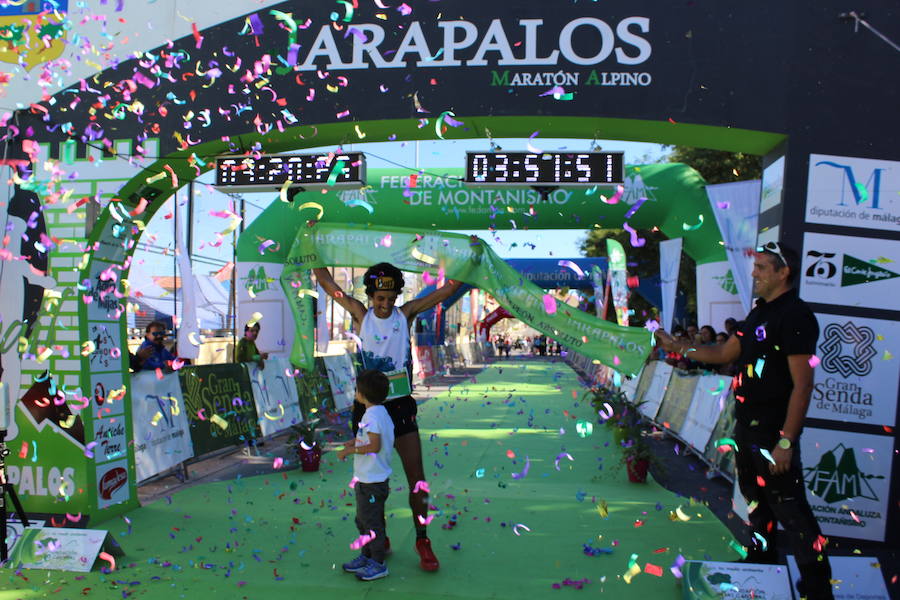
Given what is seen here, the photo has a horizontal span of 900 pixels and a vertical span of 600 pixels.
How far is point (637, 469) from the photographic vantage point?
7672mm

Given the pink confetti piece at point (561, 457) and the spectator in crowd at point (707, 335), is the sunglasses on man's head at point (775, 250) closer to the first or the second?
the pink confetti piece at point (561, 457)

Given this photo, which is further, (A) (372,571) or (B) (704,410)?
(B) (704,410)

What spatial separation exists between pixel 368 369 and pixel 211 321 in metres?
19.2

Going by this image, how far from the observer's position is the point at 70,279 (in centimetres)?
576

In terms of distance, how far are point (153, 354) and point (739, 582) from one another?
628 cm

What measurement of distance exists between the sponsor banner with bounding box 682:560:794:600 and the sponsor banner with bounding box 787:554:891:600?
0.55ft

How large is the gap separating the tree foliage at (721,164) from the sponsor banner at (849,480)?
15268 mm

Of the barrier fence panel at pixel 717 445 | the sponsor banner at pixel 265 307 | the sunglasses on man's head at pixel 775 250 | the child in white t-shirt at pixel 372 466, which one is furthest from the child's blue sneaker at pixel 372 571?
the sponsor banner at pixel 265 307

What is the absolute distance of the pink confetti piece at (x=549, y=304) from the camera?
6.61 meters

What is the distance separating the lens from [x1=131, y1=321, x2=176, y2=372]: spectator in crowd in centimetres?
781

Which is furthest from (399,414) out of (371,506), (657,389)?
(657,389)

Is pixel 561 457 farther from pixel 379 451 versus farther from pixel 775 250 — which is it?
pixel 775 250

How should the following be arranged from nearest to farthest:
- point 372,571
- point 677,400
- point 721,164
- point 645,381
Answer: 1. point 372,571
2. point 677,400
3. point 645,381
4. point 721,164

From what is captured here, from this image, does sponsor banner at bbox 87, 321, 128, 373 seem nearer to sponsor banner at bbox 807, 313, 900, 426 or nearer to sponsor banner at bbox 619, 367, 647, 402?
sponsor banner at bbox 807, 313, 900, 426
